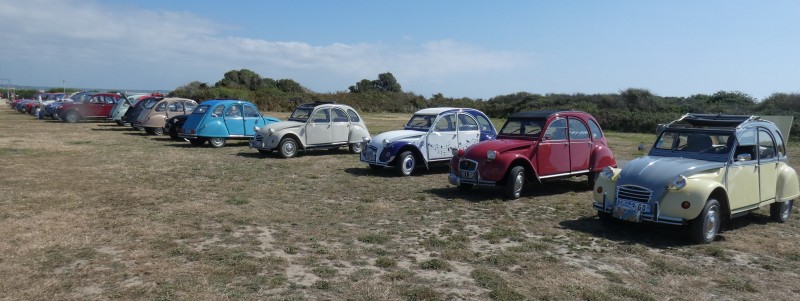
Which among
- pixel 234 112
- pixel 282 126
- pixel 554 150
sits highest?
pixel 234 112

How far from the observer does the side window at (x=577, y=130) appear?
36.4 ft

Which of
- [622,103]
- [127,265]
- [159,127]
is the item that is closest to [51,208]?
[127,265]

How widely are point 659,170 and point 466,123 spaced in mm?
6572

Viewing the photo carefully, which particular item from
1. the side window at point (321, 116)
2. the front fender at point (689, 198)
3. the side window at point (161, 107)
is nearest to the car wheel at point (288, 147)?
the side window at point (321, 116)

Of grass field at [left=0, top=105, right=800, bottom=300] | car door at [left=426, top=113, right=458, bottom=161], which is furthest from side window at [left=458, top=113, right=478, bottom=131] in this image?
grass field at [left=0, top=105, right=800, bottom=300]

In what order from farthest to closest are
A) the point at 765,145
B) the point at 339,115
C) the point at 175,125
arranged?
the point at 175,125, the point at 339,115, the point at 765,145

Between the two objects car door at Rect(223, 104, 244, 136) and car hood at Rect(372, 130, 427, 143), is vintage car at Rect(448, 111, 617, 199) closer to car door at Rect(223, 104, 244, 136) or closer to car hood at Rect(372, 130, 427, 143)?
car hood at Rect(372, 130, 427, 143)

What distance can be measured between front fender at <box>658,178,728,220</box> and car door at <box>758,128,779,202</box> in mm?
1545

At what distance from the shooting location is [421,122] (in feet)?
45.0

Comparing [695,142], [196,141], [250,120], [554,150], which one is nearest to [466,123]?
[554,150]

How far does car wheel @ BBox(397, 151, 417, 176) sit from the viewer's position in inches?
508

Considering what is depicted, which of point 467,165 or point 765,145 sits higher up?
point 765,145

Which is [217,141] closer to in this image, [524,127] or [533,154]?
[524,127]

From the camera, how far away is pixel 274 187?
1120 cm
